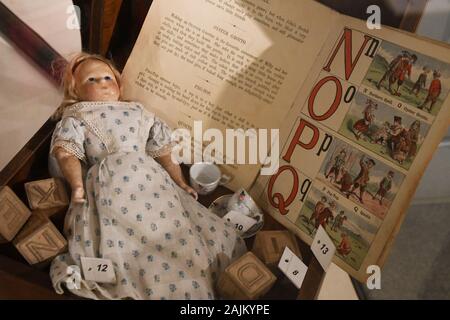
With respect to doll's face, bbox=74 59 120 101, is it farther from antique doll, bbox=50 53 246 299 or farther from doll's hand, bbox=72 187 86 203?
doll's hand, bbox=72 187 86 203

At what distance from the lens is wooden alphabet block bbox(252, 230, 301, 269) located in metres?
0.87

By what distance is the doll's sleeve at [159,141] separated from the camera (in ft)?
3.37

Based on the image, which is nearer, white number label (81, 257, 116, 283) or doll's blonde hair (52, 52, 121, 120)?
white number label (81, 257, 116, 283)

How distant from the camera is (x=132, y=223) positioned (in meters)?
0.85

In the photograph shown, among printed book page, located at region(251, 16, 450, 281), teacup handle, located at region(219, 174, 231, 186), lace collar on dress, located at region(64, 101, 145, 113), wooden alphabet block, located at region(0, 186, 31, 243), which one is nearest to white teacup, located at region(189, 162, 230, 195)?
teacup handle, located at region(219, 174, 231, 186)

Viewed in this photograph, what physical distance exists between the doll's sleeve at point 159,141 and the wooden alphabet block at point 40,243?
0.94ft

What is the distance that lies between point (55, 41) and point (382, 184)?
932mm

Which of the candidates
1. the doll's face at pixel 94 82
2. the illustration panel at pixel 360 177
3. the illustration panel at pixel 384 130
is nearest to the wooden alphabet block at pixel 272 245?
the illustration panel at pixel 360 177

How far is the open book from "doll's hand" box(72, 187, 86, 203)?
0.95 ft

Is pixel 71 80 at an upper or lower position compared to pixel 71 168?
upper

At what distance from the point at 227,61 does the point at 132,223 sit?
0.43m

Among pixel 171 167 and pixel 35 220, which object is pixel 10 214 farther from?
pixel 171 167

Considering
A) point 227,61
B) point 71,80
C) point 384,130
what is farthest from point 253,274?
point 71,80

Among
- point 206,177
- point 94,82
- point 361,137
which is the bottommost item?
point 206,177
